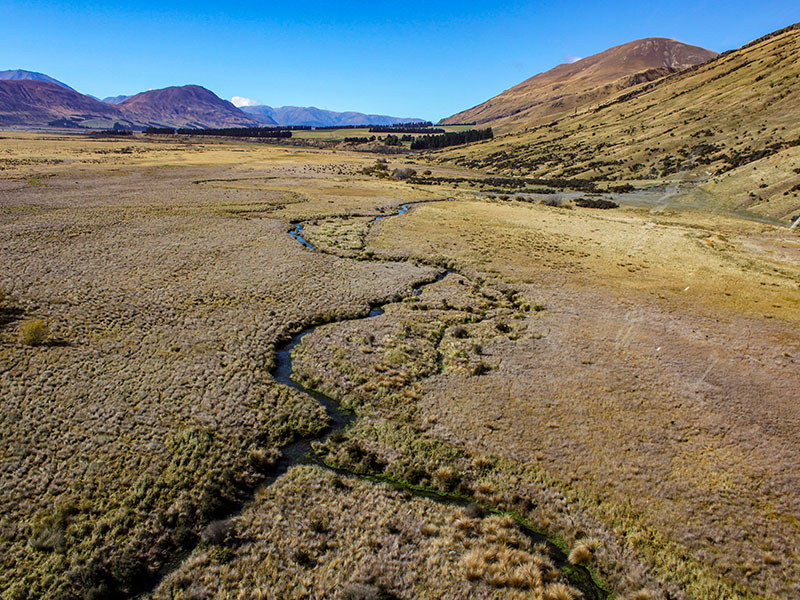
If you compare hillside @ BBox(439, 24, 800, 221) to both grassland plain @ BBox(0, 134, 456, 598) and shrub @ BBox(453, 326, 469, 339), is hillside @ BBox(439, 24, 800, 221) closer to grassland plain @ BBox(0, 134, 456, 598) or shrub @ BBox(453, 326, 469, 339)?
shrub @ BBox(453, 326, 469, 339)

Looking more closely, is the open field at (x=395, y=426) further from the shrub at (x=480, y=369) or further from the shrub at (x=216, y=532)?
the shrub at (x=480, y=369)

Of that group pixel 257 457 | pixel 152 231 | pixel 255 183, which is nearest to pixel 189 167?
pixel 255 183

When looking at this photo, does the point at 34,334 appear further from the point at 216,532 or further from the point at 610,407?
the point at 610,407

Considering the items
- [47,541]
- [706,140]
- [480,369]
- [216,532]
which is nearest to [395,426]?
[480,369]

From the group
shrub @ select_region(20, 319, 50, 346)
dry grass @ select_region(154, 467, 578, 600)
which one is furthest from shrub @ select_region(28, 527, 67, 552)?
shrub @ select_region(20, 319, 50, 346)

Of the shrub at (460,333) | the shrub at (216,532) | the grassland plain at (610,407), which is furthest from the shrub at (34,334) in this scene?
the shrub at (460,333)
